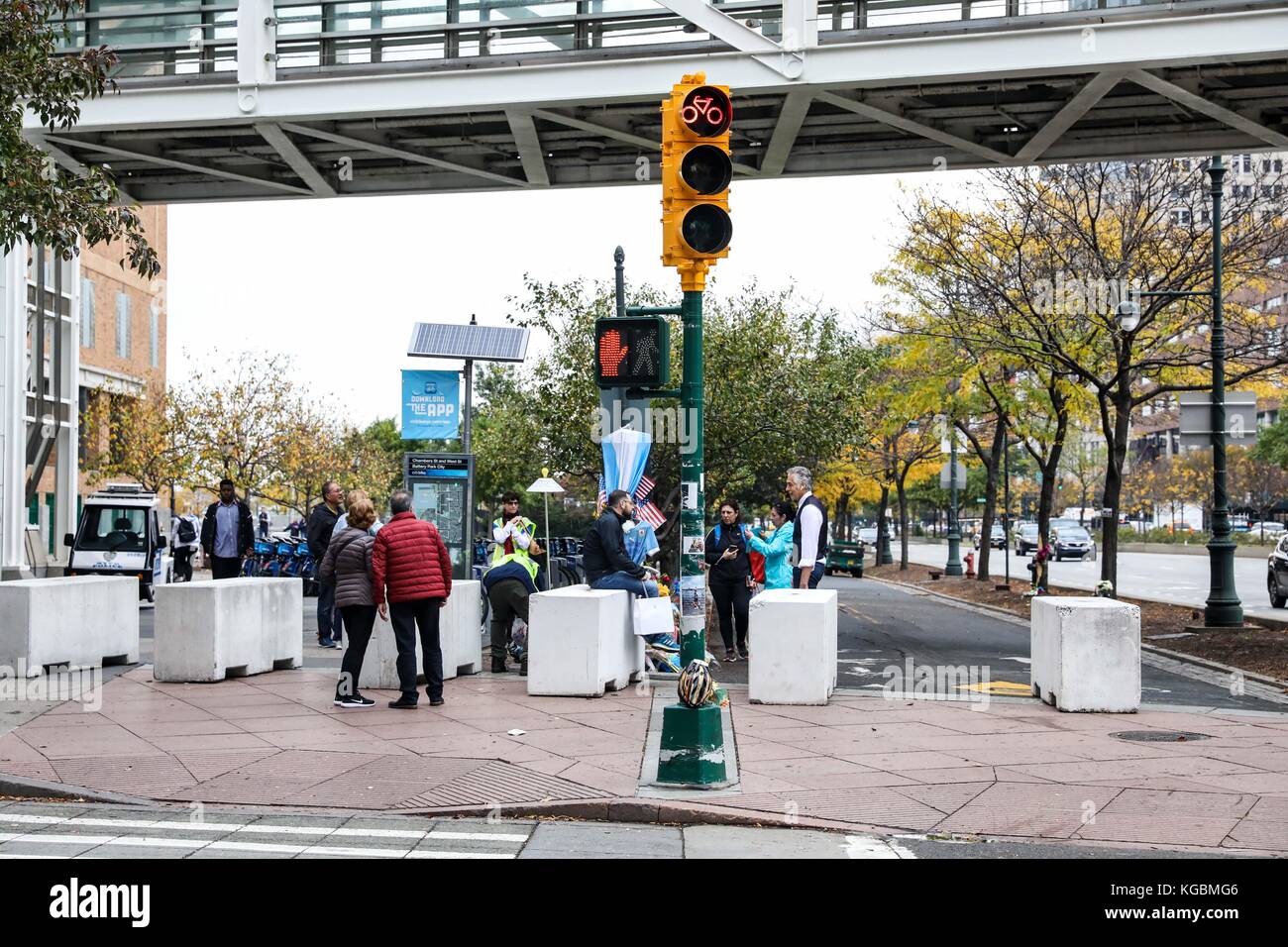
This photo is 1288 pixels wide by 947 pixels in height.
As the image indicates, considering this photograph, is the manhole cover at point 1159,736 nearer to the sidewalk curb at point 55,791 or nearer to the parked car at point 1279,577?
the sidewalk curb at point 55,791

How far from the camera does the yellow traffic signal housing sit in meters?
7.84

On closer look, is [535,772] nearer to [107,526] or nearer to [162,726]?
[162,726]

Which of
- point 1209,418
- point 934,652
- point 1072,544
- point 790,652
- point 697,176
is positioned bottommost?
point 1072,544

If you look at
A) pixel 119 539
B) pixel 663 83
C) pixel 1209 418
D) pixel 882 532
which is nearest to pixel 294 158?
pixel 663 83

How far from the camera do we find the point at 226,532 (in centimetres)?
1702

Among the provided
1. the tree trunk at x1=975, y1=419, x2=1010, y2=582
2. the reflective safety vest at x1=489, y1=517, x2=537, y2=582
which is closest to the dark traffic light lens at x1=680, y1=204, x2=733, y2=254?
the reflective safety vest at x1=489, y1=517, x2=537, y2=582

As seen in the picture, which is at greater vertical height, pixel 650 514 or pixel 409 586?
pixel 650 514

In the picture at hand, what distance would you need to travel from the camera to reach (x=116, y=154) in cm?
1839

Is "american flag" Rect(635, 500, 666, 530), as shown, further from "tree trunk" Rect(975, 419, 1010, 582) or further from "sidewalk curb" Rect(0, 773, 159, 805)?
"tree trunk" Rect(975, 419, 1010, 582)

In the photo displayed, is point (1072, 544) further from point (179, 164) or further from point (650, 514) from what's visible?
point (179, 164)

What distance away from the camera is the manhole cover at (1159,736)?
991 cm

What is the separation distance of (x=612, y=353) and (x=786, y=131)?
9.77 m

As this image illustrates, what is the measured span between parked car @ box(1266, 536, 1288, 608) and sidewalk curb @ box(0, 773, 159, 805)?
2222 centimetres
